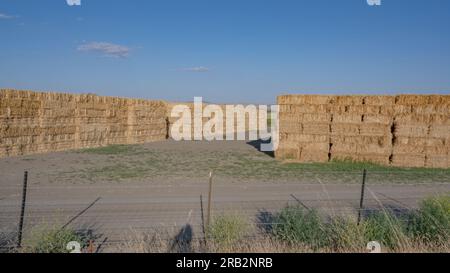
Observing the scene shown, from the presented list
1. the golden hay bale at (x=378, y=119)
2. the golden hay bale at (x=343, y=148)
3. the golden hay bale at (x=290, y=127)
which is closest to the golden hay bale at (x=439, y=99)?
the golden hay bale at (x=378, y=119)

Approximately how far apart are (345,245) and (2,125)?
1718 centimetres

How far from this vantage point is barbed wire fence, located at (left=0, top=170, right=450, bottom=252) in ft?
23.7

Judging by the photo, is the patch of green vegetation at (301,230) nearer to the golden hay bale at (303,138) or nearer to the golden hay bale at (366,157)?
the golden hay bale at (366,157)

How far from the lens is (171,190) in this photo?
11883 mm

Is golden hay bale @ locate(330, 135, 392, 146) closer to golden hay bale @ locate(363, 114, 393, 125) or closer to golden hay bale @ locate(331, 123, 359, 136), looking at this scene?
golden hay bale @ locate(331, 123, 359, 136)

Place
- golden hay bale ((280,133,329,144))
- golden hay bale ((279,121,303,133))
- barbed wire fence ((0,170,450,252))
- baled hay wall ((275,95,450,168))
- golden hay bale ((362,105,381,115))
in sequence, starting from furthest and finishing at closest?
golden hay bale ((279,121,303,133)), golden hay bale ((280,133,329,144)), golden hay bale ((362,105,381,115)), baled hay wall ((275,95,450,168)), barbed wire fence ((0,170,450,252))

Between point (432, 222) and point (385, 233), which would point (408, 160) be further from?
point (385, 233)

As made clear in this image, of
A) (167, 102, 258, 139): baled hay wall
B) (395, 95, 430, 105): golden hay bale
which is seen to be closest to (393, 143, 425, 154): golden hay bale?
(395, 95, 430, 105): golden hay bale

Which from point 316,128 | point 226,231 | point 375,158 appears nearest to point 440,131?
point 375,158

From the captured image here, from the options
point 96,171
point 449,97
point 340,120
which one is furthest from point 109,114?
point 449,97

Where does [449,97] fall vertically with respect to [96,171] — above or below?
above
